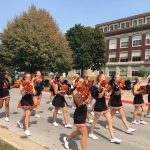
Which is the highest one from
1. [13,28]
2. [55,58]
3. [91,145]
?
[13,28]

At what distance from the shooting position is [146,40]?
214ft

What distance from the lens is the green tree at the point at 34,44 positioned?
37656 mm

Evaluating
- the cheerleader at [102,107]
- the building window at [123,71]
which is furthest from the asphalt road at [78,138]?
the building window at [123,71]

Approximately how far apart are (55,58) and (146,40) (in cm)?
3093

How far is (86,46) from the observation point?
5428cm

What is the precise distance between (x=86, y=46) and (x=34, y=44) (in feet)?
58.3

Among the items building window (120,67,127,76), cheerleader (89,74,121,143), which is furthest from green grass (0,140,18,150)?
building window (120,67,127,76)

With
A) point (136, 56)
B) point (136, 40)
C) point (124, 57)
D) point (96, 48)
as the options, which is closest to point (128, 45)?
point (136, 40)

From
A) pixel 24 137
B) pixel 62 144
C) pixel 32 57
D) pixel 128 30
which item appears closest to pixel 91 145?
pixel 62 144

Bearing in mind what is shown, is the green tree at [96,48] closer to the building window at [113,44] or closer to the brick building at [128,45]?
the brick building at [128,45]

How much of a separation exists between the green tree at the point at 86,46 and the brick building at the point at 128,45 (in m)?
12.3

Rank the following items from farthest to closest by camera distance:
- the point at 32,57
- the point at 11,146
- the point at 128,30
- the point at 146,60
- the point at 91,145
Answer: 1. the point at 128,30
2. the point at 146,60
3. the point at 32,57
4. the point at 91,145
5. the point at 11,146

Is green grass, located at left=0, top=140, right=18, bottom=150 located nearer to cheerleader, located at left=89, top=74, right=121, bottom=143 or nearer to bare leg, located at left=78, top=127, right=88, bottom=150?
bare leg, located at left=78, top=127, right=88, bottom=150

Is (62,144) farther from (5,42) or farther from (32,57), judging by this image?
(5,42)
